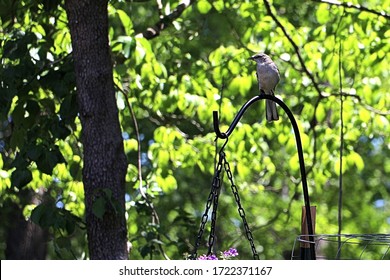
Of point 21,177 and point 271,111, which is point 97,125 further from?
point 271,111

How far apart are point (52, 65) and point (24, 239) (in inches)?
161

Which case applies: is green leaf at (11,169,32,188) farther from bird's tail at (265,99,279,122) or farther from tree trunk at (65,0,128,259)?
bird's tail at (265,99,279,122)

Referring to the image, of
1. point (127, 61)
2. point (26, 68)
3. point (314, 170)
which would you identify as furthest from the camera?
point (314, 170)

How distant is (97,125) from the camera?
3.69 meters

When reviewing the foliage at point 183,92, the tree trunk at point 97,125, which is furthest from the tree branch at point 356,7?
the tree trunk at point 97,125

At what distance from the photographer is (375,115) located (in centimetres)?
605

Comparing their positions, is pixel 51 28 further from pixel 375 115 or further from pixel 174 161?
pixel 375 115

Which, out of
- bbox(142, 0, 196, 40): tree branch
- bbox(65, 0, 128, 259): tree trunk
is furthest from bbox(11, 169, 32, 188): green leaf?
bbox(142, 0, 196, 40): tree branch

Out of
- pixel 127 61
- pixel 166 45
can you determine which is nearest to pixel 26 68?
pixel 127 61

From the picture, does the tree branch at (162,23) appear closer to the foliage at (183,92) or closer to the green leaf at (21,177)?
the foliage at (183,92)

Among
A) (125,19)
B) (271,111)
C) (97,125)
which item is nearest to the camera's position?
(271,111)

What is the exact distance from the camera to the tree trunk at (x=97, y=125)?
3670mm

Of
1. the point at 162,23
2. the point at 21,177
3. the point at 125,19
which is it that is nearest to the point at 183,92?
the point at 162,23
